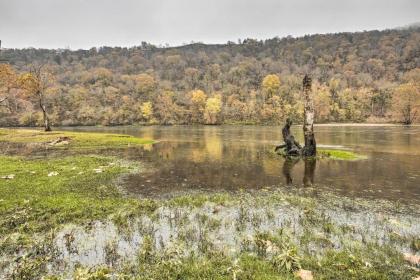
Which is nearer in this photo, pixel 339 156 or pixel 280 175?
pixel 280 175

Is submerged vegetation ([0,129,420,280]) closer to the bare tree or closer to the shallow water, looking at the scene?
the shallow water

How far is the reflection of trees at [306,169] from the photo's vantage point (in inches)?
974

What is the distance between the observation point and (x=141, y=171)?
2898cm

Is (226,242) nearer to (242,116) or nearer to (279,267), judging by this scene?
(279,267)

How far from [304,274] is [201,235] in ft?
15.2

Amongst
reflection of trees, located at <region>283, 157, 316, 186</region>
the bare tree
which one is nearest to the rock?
reflection of trees, located at <region>283, 157, 316, 186</region>

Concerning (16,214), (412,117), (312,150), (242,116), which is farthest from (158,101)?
(16,214)

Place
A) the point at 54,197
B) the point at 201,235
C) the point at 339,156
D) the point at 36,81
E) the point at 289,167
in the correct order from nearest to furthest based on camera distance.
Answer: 1. the point at 201,235
2. the point at 54,197
3. the point at 289,167
4. the point at 339,156
5. the point at 36,81

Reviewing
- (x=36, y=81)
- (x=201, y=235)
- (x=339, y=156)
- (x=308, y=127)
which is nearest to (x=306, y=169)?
(x=308, y=127)

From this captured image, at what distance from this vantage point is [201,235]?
43.8 ft

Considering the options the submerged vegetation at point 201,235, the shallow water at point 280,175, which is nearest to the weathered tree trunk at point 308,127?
the shallow water at point 280,175

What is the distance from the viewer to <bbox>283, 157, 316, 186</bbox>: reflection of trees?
2475cm

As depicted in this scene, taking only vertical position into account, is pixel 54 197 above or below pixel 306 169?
above

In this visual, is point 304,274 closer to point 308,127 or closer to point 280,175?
point 280,175
